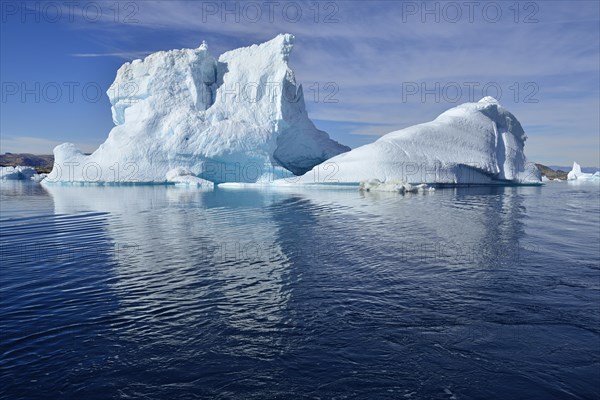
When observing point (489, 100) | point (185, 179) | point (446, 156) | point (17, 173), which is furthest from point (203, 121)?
point (17, 173)

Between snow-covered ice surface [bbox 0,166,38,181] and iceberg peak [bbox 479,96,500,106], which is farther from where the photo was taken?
snow-covered ice surface [bbox 0,166,38,181]

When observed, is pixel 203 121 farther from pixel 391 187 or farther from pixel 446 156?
pixel 446 156

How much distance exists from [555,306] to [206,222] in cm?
1259

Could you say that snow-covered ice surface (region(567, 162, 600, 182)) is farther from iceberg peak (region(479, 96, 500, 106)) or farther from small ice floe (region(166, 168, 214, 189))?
small ice floe (region(166, 168, 214, 189))

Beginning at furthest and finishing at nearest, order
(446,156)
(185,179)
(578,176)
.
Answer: (578,176)
(185,179)
(446,156)

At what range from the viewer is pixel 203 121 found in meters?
45.8

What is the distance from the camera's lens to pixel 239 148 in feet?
146

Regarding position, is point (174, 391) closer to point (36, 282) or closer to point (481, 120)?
point (36, 282)

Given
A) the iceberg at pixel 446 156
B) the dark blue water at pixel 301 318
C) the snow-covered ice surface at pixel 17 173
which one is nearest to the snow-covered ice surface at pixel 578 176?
the iceberg at pixel 446 156

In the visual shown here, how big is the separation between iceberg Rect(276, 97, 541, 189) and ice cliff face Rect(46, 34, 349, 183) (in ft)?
19.6

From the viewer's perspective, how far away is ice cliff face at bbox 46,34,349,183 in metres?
44.8

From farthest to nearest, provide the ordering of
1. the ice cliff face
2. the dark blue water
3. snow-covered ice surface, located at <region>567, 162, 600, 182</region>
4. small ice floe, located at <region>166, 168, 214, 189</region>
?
snow-covered ice surface, located at <region>567, 162, 600, 182</region> → the ice cliff face → small ice floe, located at <region>166, 168, 214, 189</region> → the dark blue water

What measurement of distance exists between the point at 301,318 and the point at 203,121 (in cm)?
4244

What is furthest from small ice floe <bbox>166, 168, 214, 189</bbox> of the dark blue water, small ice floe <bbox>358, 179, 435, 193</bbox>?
the dark blue water
